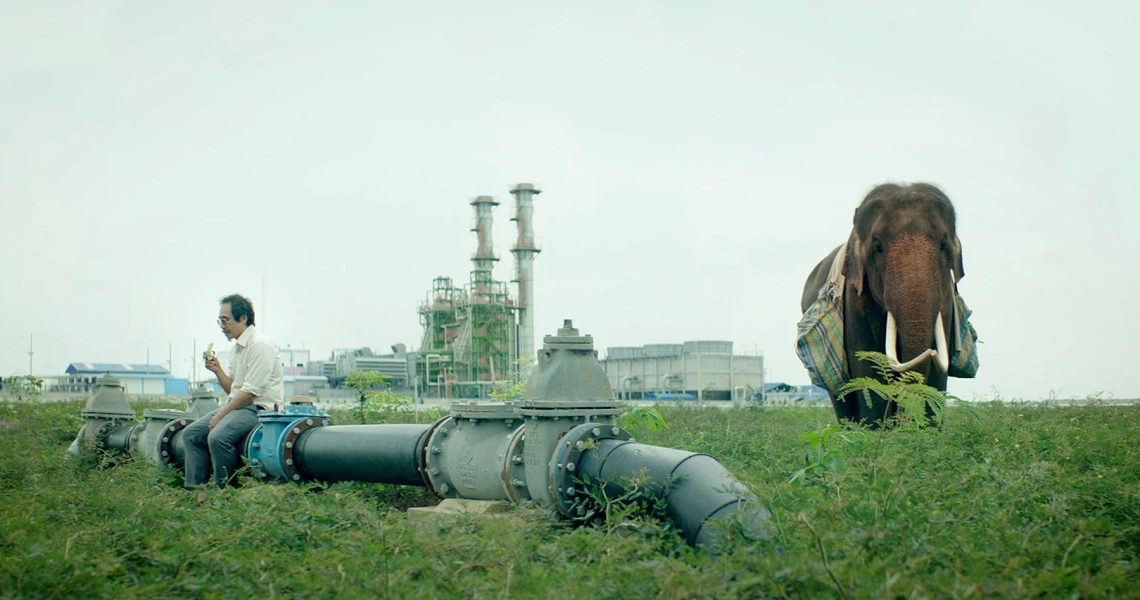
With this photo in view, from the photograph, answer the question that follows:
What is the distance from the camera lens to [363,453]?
285 inches

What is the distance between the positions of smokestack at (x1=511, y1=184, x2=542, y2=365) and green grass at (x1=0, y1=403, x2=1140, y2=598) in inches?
1524

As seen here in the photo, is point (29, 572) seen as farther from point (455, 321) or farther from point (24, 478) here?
point (455, 321)

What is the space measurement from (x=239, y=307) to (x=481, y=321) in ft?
116

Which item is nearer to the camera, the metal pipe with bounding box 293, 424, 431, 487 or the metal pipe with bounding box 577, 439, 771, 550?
the metal pipe with bounding box 577, 439, 771, 550

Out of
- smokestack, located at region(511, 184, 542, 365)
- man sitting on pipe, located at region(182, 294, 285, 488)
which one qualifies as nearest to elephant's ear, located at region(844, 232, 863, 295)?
man sitting on pipe, located at region(182, 294, 285, 488)

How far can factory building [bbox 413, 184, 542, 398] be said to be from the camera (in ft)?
144

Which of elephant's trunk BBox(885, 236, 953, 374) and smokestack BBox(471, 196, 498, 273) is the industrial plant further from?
elephant's trunk BBox(885, 236, 953, 374)

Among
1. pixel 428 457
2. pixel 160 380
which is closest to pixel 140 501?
pixel 428 457

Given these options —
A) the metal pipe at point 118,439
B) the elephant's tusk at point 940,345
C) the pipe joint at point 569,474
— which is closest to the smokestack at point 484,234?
the metal pipe at point 118,439

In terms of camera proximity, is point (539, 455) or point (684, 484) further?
point (539, 455)

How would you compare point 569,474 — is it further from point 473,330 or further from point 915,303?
point 473,330

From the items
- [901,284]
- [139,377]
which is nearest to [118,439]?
[901,284]

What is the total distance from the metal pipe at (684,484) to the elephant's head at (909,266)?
128 inches

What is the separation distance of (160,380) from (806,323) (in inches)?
1988
